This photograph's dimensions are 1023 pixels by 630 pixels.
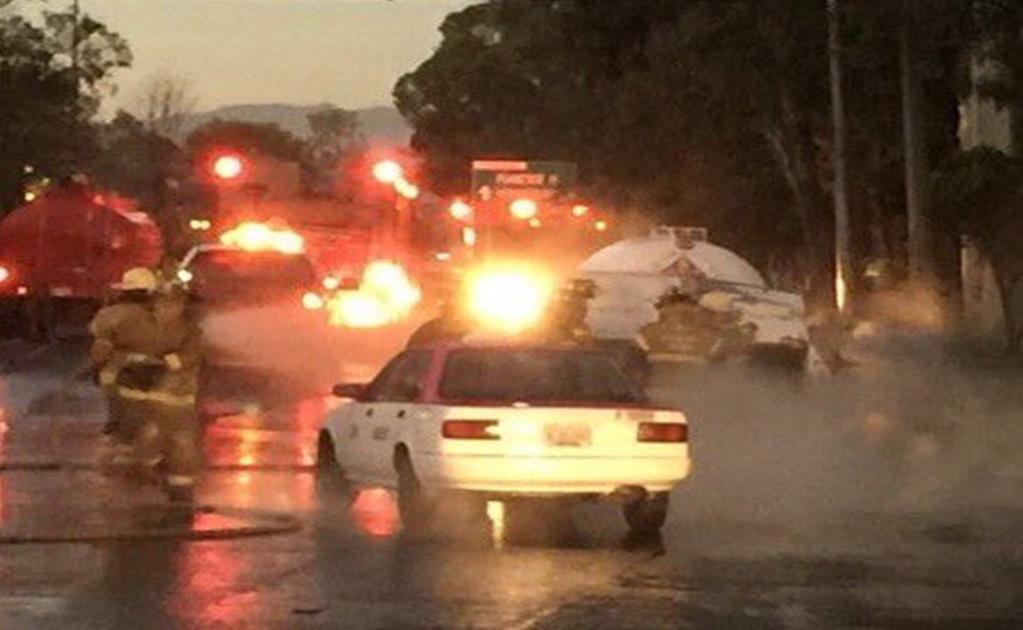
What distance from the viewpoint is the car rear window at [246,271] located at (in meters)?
34.0

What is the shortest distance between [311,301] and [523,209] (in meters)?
11.3

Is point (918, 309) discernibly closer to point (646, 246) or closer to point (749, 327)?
point (646, 246)

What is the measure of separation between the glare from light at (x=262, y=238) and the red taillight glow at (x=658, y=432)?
783 inches

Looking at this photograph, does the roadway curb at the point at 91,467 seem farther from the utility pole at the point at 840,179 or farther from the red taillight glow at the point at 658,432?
the utility pole at the point at 840,179

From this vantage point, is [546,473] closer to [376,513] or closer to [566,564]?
[566,564]

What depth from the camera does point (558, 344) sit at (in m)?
18.3

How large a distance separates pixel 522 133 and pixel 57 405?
63635 millimetres

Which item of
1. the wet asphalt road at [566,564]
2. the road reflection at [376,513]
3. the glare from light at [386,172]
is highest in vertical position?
the glare from light at [386,172]

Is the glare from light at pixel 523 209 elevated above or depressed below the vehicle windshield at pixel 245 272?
above

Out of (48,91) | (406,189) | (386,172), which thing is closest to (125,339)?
(386,172)

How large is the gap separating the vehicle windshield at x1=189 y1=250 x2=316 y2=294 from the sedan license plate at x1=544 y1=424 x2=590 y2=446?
17.3 meters

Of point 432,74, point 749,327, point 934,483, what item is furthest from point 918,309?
point 432,74

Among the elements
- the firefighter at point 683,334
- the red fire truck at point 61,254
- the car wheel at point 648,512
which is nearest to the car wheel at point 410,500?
the car wheel at point 648,512

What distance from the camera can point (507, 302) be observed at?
2767cm
